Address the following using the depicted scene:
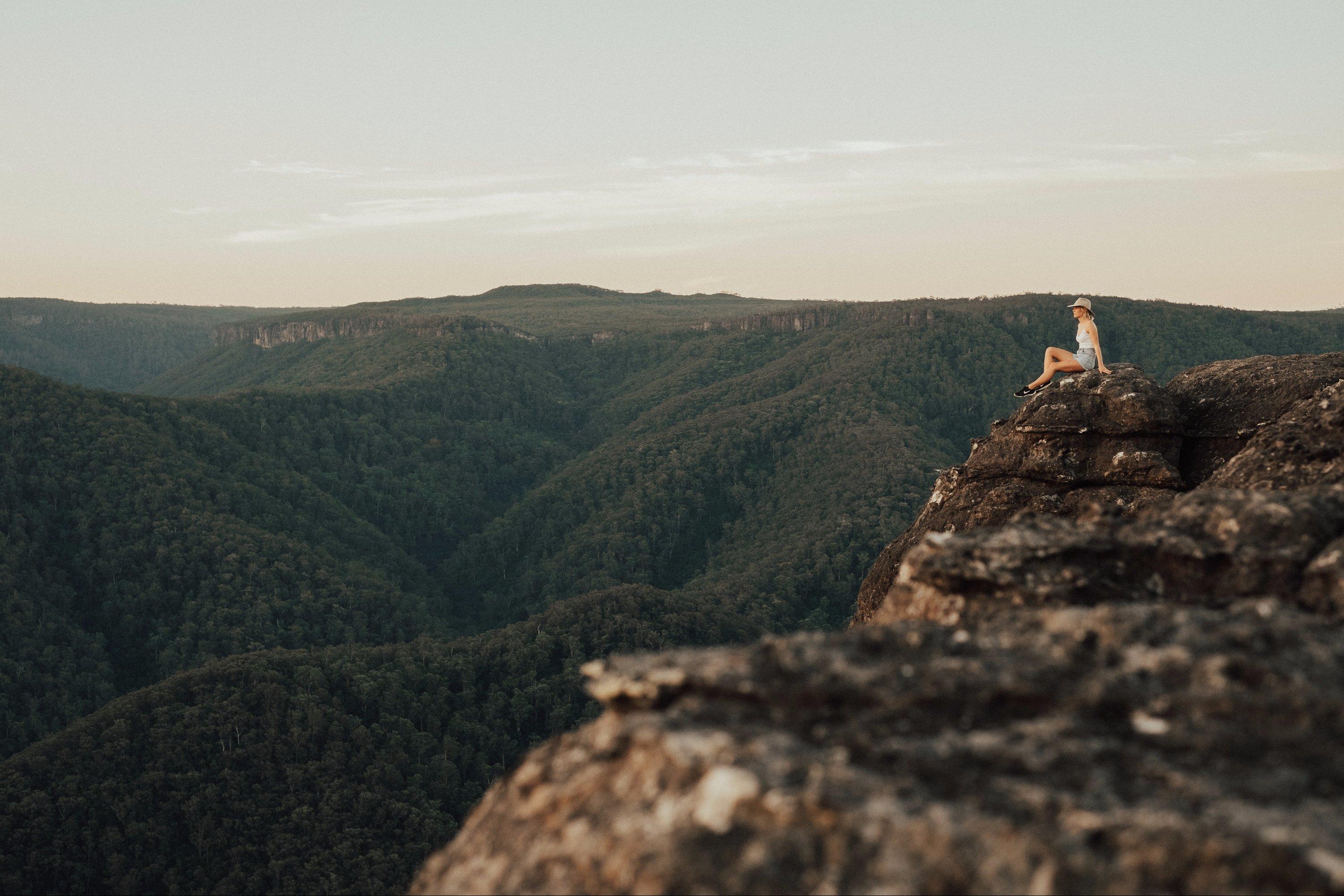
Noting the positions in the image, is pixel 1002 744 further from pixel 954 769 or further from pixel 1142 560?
pixel 1142 560

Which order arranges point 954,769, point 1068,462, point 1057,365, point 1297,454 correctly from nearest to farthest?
point 954,769
point 1297,454
point 1068,462
point 1057,365

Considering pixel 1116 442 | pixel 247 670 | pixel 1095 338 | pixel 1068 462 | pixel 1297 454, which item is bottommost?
pixel 247 670

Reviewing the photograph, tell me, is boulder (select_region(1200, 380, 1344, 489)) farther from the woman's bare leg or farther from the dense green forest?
the dense green forest

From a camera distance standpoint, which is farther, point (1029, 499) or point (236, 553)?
point (236, 553)

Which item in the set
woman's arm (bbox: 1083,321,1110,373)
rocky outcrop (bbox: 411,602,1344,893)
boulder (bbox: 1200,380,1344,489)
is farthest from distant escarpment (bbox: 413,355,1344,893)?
woman's arm (bbox: 1083,321,1110,373)

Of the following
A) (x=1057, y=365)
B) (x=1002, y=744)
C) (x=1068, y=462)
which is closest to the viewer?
(x=1002, y=744)

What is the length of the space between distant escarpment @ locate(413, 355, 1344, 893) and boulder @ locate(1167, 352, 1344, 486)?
1000 centimetres

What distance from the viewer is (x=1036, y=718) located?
6.93 m

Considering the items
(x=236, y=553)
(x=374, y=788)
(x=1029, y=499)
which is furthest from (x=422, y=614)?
(x=1029, y=499)

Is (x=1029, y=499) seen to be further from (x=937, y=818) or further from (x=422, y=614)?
(x=422, y=614)

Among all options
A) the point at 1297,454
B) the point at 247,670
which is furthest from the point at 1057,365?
the point at 247,670

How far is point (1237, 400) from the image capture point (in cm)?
1988

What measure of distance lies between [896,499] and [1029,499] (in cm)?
16950

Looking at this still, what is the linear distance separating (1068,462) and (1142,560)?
1103cm
